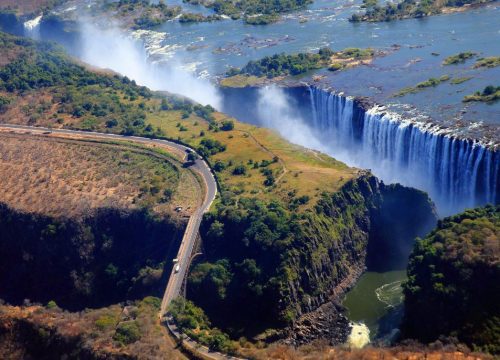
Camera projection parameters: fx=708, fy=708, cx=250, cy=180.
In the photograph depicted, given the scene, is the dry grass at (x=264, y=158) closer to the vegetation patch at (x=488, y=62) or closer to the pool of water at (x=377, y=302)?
the pool of water at (x=377, y=302)

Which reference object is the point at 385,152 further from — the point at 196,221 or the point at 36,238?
the point at 36,238

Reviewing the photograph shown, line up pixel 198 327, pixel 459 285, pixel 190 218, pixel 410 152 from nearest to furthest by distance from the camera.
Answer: pixel 459 285, pixel 198 327, pixel 190 218, pixel 410 152

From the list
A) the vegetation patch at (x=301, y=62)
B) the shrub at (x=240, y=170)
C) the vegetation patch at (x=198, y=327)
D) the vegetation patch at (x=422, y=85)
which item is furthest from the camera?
the vegetation patch at (x=301, y=62)

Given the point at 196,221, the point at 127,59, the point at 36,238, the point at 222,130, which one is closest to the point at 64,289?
the point at 36,238

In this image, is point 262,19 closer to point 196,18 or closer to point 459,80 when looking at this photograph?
point 196,18

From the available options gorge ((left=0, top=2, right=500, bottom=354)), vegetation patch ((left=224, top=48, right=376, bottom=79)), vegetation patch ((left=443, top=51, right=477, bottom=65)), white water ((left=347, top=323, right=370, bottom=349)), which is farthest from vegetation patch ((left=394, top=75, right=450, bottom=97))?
white water ((left=347, top=323, right=370, bottom=349))

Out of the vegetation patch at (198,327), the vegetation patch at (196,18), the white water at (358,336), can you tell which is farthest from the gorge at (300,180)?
the vegetation patch at (196,18)

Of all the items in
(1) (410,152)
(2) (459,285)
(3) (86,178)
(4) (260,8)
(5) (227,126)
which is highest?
(4) (260,8)

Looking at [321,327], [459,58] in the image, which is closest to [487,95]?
→ [459,58]
